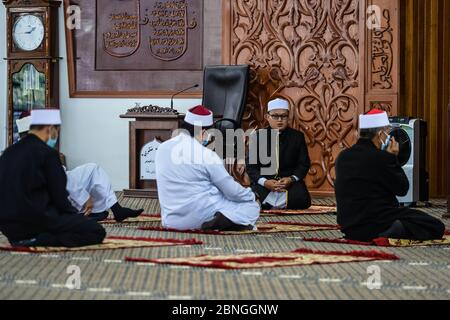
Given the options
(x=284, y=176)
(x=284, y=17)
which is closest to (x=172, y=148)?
(x=284, y=176)

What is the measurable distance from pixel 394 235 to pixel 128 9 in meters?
5.00

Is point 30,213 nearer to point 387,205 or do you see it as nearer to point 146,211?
point 387,205

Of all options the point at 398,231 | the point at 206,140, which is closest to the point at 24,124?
the point at 206,140

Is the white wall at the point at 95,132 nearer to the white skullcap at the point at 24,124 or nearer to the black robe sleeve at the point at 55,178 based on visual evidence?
the white skullcap at the point at 24,124

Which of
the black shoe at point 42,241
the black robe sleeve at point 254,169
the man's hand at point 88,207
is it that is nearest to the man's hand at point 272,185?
the black robe sleeve at point 254,169

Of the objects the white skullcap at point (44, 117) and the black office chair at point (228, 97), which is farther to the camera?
the black office chair at point (228, 97)

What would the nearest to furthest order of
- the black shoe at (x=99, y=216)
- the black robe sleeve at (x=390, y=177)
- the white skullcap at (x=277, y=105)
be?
1. the black robe sleeve at (x=390, y=177)
2. the black shoe at (x=99, y=216)
3. the white skullcap at (x=277, y=105)

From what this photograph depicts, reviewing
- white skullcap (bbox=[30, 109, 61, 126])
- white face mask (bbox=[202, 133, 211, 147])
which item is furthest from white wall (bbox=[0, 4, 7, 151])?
white skullcap (bbox=[30, 109, 61, 126])

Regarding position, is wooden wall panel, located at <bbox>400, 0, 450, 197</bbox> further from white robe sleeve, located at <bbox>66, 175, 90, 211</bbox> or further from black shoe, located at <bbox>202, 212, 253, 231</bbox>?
white robe sleeve, located at <bbox>66, 175, 90, 211</bbox>

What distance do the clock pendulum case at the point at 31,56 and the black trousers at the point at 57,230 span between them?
4775 millimetres

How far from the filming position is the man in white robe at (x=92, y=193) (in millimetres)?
6457

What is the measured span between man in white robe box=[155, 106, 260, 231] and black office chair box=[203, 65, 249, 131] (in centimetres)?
256

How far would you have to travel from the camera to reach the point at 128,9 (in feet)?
32.4

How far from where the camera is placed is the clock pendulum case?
1000 cm
